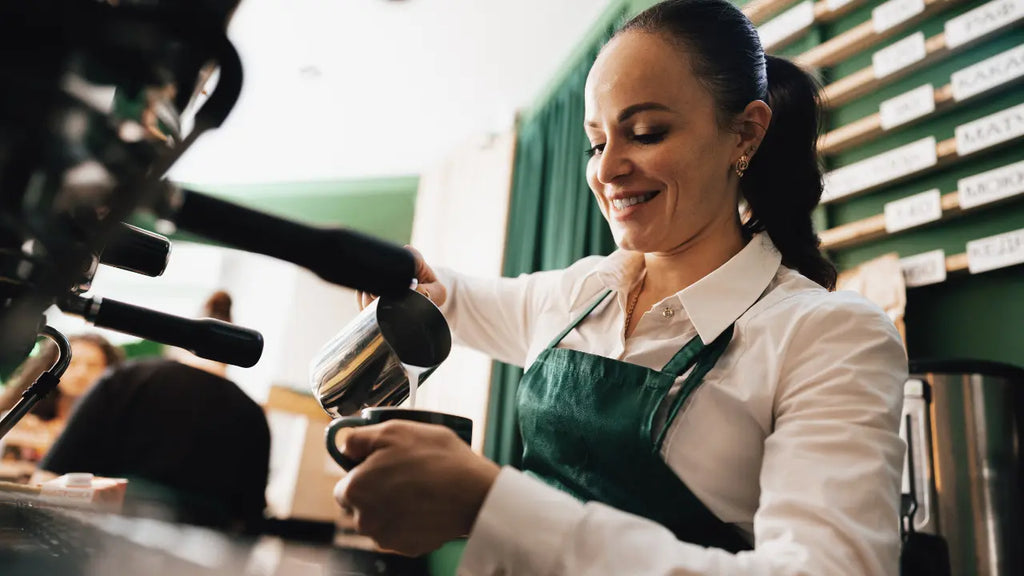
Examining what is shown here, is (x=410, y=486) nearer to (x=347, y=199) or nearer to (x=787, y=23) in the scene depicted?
(x=787, y=23)

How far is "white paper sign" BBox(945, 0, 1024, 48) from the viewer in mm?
1501

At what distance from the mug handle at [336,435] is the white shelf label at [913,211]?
1.50 m

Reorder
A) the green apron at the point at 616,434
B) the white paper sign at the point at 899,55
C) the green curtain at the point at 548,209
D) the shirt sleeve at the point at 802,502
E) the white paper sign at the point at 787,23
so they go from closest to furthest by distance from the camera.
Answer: the shirt sleeve at the point at 802,502
the green apron at the point at 616,434
the white paper sign at the point at 899,55
the white paper sign at the point at 787,23
the green curtain at the point at 548,209

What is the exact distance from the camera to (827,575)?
0.59 m

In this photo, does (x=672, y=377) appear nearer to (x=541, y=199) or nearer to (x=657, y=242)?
(x=657, y=242)

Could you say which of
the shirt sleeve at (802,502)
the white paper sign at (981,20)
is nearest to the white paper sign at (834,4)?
the white paper sign at (981,20)

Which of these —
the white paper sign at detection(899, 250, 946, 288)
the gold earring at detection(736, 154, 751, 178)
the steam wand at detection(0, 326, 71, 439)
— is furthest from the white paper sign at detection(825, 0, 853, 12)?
the steam wand at detection(0, 326, 71, 439)

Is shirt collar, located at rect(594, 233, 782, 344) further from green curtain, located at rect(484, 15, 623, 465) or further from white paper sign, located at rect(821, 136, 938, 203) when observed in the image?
green curtain, located at rect(484, 15, 623, 465)

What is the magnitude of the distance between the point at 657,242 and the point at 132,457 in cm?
158

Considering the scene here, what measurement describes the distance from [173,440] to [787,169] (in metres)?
1.68

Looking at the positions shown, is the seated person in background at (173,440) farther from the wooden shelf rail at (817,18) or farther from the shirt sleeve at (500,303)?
the wooden shelf rail at (817,18)

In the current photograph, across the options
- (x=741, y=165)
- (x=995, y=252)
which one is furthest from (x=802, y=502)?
(x=995, y=252)

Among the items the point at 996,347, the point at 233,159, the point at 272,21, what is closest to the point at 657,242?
the point at 996,347

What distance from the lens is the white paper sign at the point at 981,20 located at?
1501mm
